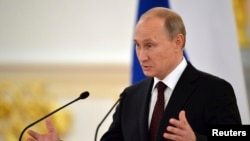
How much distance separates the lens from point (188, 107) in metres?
2.09

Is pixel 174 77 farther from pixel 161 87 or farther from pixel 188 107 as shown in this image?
pixel 188 107

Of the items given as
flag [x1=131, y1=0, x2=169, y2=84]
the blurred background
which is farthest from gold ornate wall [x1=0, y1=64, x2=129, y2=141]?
flag [x1=131, y1=0, x2=169, y2=84]

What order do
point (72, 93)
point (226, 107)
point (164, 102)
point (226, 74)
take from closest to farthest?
point (226, 107) < point (164, 102) < point (226, 74) < point (72, 93)

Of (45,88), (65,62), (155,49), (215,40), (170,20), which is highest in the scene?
(170,20)

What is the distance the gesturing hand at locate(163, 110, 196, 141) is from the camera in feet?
6.11

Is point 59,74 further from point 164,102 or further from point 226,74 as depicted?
point 164,102

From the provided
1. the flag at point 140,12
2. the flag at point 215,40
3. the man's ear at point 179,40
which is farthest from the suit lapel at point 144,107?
the flag at point 140,12

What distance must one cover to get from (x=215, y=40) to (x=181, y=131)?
1.57 meters

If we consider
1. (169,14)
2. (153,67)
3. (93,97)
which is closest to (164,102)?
(153,67)

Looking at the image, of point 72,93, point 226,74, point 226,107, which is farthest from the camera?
point 72,93

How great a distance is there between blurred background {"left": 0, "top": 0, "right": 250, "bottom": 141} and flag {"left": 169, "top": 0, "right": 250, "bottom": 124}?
969 mm

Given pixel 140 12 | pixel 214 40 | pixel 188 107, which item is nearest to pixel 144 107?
pixel 188 107

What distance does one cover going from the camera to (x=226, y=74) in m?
3.25

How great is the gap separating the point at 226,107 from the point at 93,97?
7.83 ft
